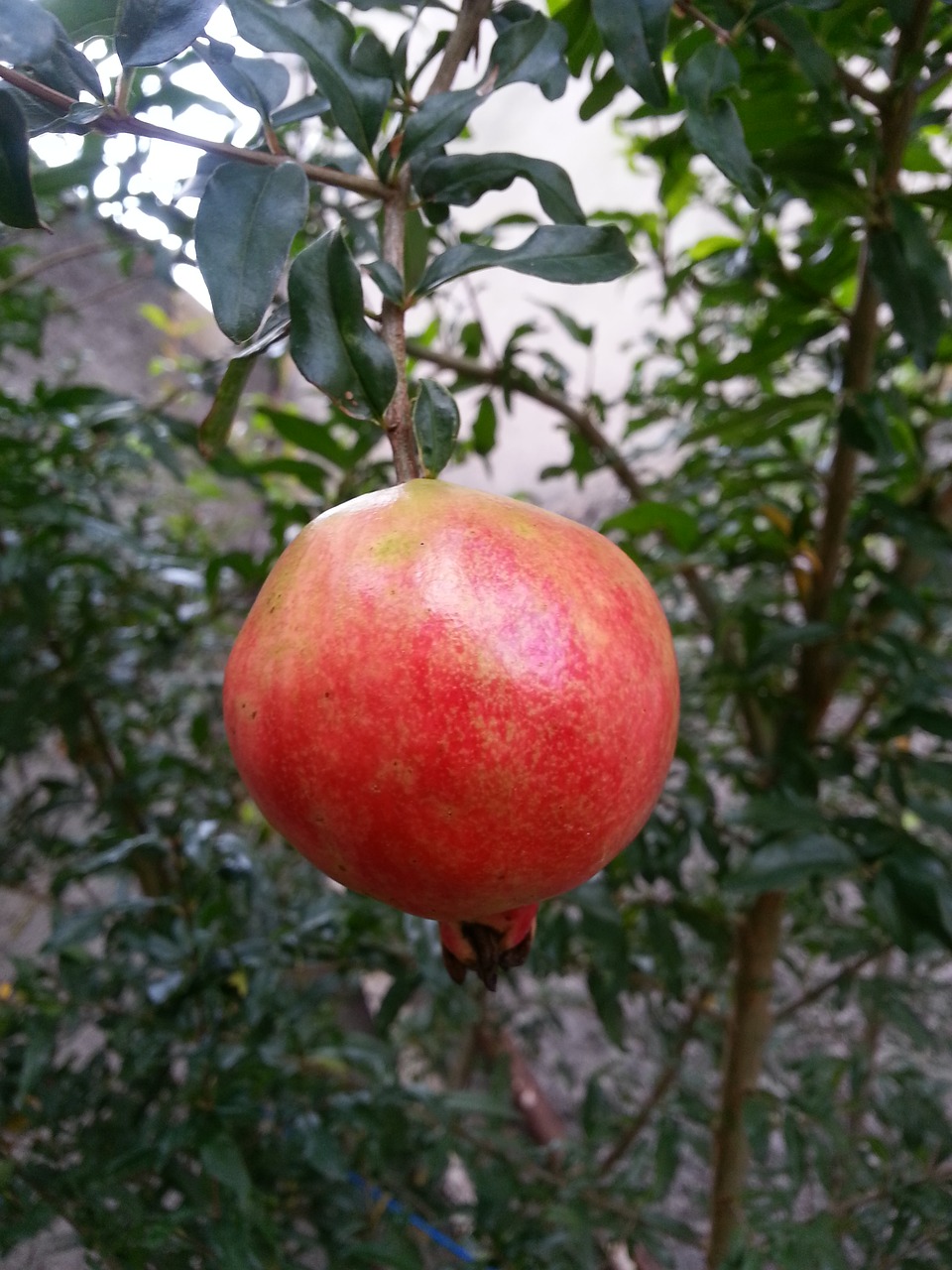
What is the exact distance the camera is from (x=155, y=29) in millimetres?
307

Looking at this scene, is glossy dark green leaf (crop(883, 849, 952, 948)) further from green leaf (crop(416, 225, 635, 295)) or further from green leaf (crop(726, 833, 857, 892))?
green leaf (crop(416, 225, 635, 295))

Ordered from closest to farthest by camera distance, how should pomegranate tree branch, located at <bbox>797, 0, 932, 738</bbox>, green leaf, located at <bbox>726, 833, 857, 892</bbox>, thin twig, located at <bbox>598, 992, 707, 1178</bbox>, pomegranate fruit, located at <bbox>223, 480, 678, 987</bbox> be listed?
pomegranate fruit, located at <bbox>223, 480, 678, 987</bbox>, pomegranate tree branch, located at <bbox>797, 0, 932, 738</bbox>, green leaf, located at <bbox>726, 833, 857, 892</bbox>, thin twig, located at <bbox>598, 992, 707, 1178</bbox>

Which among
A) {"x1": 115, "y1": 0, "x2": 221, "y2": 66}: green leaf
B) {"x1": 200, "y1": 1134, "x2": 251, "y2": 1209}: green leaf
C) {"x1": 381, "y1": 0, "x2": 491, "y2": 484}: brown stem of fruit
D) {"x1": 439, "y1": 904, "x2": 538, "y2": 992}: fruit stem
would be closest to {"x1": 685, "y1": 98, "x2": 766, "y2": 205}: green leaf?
{"x1": 381, "y1": 0, "x2": 491, "y2": 484}: brown stem of fruit

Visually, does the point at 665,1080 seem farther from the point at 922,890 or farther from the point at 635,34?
the point at 635,34

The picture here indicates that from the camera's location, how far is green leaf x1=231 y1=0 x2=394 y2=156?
1.17 feet

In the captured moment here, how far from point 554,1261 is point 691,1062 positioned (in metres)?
0.78

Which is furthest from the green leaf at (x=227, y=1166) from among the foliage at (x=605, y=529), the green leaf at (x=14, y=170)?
the green leaf at (x=14, y=170)

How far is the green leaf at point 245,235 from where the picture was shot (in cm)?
31

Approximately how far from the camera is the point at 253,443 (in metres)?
2.31

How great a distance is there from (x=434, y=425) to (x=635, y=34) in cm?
18

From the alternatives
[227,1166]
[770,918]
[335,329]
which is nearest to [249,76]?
[335,329]

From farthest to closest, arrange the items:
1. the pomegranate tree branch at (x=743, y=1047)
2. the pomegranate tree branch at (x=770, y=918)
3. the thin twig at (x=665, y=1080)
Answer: the thin twig at (x=665, y=1080) < the pomegranate tree branch at (x=743, y=1047) < the pomegranate tree branch at (x=770, y=918)

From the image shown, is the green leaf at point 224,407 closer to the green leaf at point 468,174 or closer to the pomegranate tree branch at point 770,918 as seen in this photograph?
the green leaf at point 468,174

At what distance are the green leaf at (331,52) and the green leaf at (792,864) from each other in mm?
522
